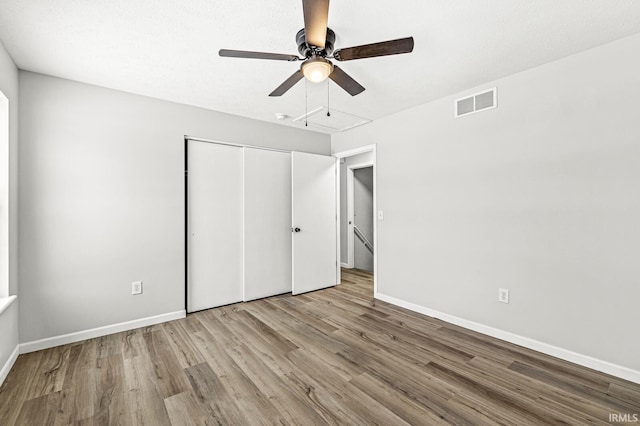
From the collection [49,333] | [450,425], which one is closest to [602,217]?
[450,425]

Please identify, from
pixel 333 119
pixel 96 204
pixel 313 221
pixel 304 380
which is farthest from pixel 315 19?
pixel 313 221

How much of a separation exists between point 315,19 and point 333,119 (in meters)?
2.56

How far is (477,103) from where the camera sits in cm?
295

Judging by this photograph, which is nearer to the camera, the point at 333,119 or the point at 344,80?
the point at 344,80

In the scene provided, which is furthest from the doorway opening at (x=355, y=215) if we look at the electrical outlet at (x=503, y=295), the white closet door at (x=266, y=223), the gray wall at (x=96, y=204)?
the gray wall at (x=96, y=204)

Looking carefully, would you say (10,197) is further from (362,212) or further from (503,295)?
(362,212)

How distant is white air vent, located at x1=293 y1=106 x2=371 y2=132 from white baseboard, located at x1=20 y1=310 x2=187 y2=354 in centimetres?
289

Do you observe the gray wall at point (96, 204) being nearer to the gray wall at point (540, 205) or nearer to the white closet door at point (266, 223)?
the white closet door at point (266, 223)

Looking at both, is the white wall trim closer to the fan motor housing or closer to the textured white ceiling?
the textured white ceiling

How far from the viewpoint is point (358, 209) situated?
6.28m

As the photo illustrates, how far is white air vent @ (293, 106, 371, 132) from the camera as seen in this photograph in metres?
3.69

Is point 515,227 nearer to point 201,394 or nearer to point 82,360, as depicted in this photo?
point 201,394

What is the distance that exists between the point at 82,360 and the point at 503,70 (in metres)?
4.48

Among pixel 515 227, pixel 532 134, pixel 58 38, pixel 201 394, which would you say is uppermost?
pixel 58 38
